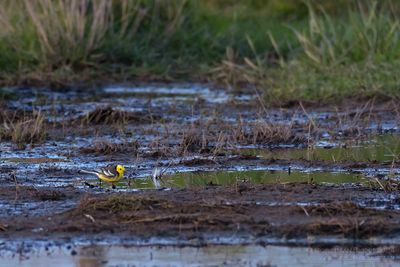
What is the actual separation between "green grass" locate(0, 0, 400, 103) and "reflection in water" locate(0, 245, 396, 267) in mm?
5962

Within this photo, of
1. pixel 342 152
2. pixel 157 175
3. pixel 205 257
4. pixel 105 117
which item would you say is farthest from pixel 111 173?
pixel 105 117

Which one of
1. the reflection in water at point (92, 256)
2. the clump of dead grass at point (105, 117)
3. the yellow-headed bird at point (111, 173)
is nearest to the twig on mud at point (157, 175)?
the yellow-headed bird at point (111, 173)

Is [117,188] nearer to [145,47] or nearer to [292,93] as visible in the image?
[292,93]

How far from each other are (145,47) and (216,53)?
3.16ft

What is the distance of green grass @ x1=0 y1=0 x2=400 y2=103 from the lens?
12.2 metres

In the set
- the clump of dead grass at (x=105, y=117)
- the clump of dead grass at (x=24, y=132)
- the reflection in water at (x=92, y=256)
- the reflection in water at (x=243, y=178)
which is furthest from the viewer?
the clump of dead grass at (x=105, y=117)

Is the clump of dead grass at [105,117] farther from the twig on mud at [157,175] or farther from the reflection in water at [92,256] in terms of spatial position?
the reflection in water at [92,256]

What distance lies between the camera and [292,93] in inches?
463

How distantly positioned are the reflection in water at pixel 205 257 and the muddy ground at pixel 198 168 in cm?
17

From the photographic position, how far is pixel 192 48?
14922mm

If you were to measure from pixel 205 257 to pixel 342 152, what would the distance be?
349cm

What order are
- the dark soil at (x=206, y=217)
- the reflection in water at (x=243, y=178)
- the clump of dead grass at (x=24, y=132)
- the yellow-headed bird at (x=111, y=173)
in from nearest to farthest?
the dark soil at (x=206, y=217) < the yellow-headed bird at (x=111, y=173) < the reflection in water at (x=243, y=178) < the clump of dead grass at (x=24, y=132)

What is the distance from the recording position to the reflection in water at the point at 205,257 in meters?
5.34

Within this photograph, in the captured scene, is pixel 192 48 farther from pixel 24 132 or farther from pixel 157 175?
pixel 157 175
